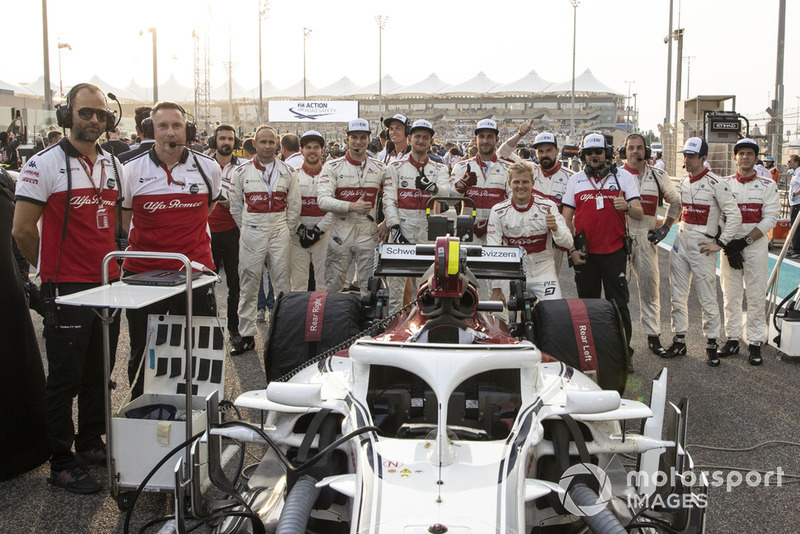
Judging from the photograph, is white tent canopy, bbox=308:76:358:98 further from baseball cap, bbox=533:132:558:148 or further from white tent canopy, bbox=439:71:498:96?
baseball cap, bbox=533:132:558:148

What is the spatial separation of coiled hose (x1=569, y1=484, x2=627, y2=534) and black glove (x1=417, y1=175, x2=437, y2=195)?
4750 millimetres

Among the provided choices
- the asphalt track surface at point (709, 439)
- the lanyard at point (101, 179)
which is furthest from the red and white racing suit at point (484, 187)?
the lanyard at point (101, 179)

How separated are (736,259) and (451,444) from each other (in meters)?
5.37

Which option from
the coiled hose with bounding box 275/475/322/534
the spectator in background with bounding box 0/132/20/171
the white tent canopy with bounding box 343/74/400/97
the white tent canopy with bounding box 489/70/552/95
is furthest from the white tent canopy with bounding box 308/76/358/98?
the coiled hose with bounding box 275/475/322/534

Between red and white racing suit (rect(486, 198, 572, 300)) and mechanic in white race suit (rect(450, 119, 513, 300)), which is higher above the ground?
mechanic in white race suit (rect(450, 119, 513, 300))

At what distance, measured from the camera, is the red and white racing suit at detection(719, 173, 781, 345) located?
684 cm

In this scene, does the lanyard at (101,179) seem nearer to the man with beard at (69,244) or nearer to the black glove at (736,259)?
the man with beard at (69,244)

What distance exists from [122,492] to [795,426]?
15.7ft

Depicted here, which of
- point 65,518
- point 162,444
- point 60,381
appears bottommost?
point 65,518

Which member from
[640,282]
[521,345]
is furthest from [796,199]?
[521,345]

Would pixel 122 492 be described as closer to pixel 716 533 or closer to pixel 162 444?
pixel 162 444

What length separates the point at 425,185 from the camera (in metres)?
7.18

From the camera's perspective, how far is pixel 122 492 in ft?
12.8

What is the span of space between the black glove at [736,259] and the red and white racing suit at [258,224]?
463 cm
